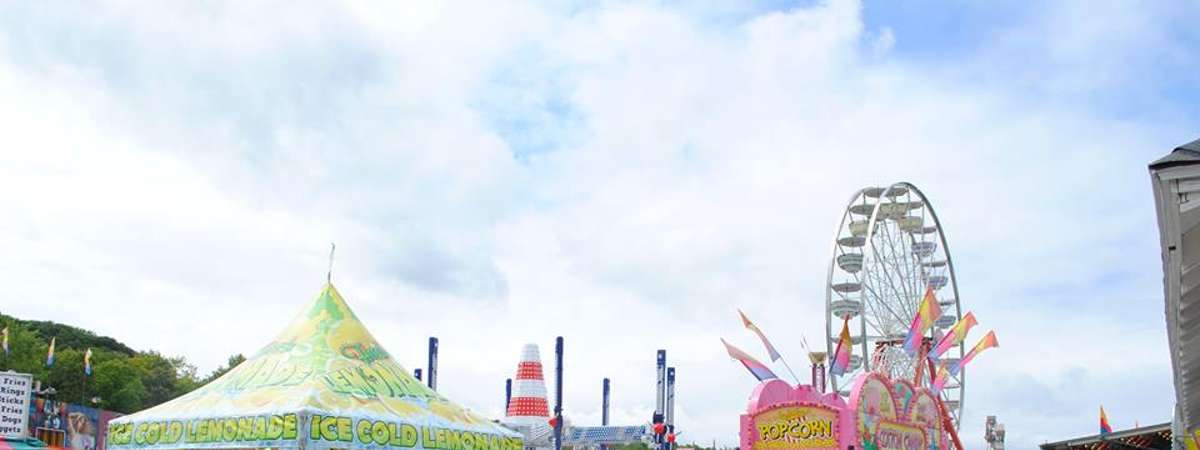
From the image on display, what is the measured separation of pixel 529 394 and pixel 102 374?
17.3 metres

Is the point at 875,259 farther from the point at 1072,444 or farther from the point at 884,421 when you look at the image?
the point at 1072,444

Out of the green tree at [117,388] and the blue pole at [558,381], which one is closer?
the green tree at [117,388]

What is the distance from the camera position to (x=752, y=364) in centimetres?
2328

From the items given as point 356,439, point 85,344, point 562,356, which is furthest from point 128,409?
point 356,439

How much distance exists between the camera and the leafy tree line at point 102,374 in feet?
140

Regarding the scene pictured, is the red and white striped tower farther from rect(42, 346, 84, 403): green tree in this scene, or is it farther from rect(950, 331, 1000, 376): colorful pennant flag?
rect(950, 331, 1000, 376): colorful pennant flag

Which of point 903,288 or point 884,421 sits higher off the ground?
point 903,288

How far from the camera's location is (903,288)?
3781cm

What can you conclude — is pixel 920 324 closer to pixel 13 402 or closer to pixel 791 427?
pixel 791 427

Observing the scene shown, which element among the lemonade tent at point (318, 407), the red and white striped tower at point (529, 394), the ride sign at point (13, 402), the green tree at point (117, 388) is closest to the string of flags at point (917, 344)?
the lemonade tent at point (318, 407)

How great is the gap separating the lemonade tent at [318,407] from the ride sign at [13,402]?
1790 mm

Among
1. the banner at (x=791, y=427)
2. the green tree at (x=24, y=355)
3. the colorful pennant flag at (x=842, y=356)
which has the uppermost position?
the green tree at (x=24, y=355)

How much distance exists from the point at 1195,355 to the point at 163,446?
14.3m

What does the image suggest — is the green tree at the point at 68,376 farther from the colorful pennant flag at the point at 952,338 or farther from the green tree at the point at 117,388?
the colorful pennant flag at the point at 952,338
